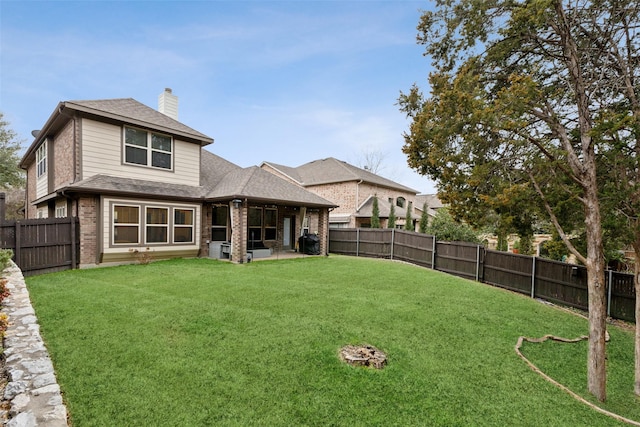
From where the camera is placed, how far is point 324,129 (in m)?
26.2

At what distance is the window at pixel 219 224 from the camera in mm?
13281

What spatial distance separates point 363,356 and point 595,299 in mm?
3373

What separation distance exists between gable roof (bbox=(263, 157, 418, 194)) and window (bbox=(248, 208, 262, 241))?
9.32m

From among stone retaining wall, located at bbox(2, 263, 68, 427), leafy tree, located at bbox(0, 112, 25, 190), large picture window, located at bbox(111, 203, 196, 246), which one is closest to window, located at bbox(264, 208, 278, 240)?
large picture window, located at bbox(111, 203, 196, 246)

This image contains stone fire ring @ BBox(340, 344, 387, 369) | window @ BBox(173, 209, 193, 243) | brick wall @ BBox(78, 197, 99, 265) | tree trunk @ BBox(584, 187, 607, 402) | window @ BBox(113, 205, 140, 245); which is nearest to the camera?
stone fire ring @ BBox(340, 344, 387, 369)

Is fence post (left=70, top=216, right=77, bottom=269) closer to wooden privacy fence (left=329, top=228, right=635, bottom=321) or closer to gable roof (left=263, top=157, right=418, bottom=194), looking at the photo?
wooden privacy fence (left=329, top=228, right=635, bottom=321)

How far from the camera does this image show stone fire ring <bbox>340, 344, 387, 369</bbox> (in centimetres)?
391

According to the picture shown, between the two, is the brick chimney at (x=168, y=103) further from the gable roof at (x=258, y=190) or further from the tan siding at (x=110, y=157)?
the gable roof at (x=258, y=190)

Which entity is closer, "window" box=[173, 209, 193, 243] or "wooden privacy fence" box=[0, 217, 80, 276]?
"wooden privacy fence" box=[0, 217, 80, 276]

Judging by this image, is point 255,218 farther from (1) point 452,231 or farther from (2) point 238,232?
(1) point 452,231

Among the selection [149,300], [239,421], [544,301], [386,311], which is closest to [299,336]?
[239,421]

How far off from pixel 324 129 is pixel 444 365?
78.9 feet

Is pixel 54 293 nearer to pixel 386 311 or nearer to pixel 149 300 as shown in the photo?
pixel 149 300

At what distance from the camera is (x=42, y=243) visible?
348 inches
